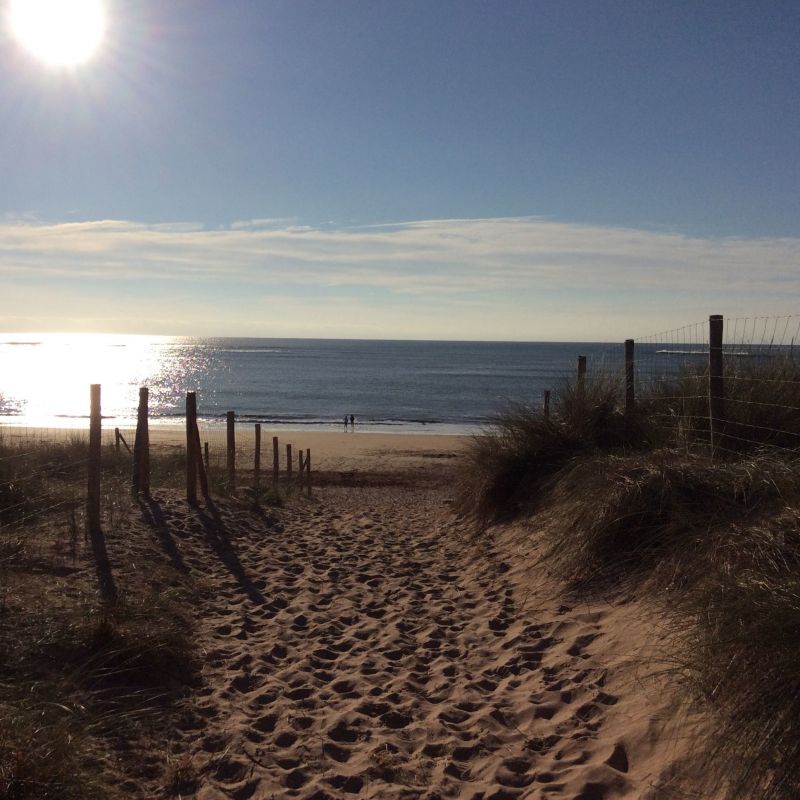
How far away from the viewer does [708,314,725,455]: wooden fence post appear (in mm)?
7621

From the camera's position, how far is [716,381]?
7.73 metres

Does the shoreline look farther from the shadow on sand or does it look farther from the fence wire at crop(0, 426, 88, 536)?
the shadow on sand

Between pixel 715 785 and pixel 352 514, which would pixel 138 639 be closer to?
pixel 715 785

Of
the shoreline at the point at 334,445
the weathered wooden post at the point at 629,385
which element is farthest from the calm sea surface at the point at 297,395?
the weathered wooden post at the point at 629,385

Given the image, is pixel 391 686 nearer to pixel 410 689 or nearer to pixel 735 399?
pixel 410 689

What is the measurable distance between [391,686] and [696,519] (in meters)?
2.48

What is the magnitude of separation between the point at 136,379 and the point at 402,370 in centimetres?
3258

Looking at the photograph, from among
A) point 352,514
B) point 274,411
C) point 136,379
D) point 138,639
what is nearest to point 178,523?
point 352,514

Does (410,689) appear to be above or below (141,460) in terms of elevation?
below

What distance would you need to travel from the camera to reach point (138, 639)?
5.02 metres

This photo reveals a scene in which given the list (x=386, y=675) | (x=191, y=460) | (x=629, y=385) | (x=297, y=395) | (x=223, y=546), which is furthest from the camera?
(x=297, y=395)

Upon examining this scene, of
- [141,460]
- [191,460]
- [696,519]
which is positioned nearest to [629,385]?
[696,519]

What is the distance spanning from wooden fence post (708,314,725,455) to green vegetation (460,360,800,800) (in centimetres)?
25

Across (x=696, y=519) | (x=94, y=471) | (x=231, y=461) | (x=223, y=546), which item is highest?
(x=696, y=519)
